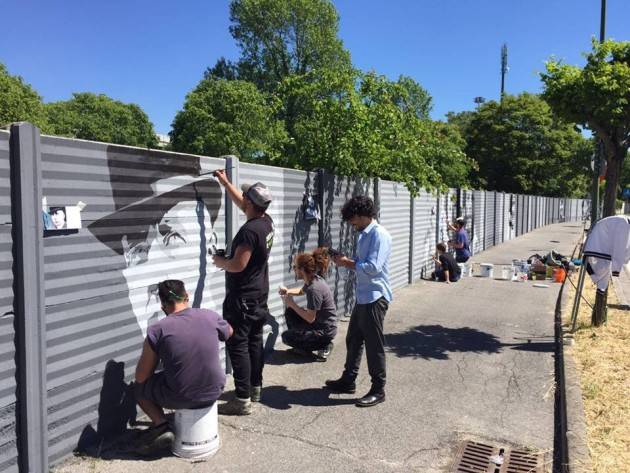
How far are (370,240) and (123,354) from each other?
7.13 ft

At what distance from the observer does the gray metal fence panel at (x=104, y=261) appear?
346cm

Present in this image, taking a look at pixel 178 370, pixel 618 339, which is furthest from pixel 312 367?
pixel 618 339

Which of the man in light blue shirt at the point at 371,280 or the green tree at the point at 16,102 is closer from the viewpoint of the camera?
the man in light blue shirt at the point at 371,280

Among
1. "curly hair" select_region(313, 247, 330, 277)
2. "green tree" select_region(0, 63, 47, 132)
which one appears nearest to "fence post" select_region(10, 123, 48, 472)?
"curly hair" select_region(313, 247, 330, 277)

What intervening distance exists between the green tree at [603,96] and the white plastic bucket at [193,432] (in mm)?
6219

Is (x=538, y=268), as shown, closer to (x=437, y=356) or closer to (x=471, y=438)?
(x=437, y=356)

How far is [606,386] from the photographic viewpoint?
17.1 ft

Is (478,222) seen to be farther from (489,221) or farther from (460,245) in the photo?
(460,245)

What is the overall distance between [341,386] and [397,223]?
19.5 feet

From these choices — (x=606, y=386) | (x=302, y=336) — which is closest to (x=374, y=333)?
(x=302, y=336)

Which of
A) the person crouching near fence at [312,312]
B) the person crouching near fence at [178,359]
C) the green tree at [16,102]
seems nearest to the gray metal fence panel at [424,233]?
the person crouching near fence at [312,312]

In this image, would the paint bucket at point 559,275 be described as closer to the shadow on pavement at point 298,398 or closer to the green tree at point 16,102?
the shadow on pavement at point 298,398

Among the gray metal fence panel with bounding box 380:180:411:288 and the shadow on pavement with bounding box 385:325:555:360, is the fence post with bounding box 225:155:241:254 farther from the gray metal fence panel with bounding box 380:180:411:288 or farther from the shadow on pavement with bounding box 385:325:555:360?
the gray metal fence panel with bounding box 380:180:411:288

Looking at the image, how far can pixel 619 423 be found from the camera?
438 cm
